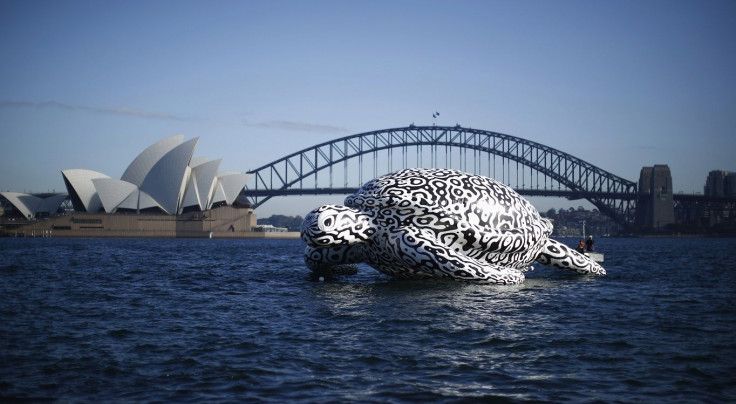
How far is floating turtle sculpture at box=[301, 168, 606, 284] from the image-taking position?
14.7 m

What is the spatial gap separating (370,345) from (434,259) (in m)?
5.87

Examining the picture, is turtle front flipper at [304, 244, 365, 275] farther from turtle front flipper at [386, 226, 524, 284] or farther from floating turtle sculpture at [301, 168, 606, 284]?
turtle front flipper at [386, 226, 524, 284]

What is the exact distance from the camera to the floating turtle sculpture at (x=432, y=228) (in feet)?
48.2

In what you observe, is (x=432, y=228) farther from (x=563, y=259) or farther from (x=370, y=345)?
(x=370, y=345)

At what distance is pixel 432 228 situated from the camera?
14875mm

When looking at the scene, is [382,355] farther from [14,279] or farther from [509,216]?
[14,279]

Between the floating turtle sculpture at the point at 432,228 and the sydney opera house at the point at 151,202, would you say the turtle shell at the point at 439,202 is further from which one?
the sydney opera house at the point at 151,202

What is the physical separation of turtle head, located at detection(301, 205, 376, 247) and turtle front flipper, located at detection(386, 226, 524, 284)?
699mm

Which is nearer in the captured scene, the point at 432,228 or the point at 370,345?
the point at 370,345

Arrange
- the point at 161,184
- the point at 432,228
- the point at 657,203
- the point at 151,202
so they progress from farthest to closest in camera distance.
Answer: the point at 657,203, the point at 151,202, the point at 161,184, the point at 432,228

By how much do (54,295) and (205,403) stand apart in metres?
9.67

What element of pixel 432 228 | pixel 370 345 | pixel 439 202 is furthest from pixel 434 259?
pixel 370 345

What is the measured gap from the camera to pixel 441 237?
14938 millimetres

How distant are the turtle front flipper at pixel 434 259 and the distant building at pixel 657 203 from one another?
5249 inches
